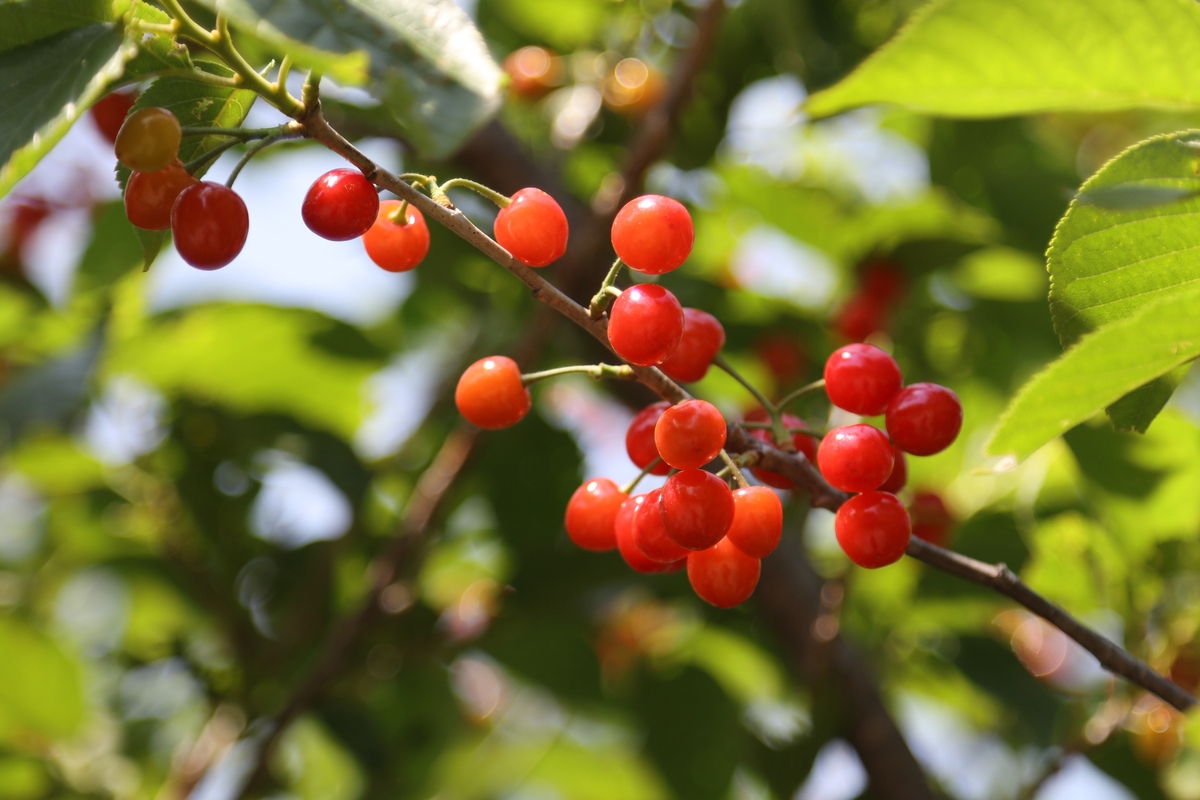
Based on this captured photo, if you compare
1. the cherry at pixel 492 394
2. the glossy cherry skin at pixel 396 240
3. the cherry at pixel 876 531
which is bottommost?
the cherry at pixel 876 531

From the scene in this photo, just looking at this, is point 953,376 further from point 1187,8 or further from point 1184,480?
point 1187,8

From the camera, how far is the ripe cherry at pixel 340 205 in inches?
30.0

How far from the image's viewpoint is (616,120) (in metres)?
2.30

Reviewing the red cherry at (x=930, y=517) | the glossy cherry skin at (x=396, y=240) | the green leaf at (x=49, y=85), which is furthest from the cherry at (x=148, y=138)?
the red cherry at (x=930, y=517)

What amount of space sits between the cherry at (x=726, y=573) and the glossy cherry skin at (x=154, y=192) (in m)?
0.57

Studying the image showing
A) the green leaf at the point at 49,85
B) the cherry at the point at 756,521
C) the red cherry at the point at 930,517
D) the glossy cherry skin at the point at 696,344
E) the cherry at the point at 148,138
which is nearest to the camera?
the green leaf at the point at 49,85

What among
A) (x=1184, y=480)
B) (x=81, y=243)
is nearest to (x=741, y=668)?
(x=1184, y=480)

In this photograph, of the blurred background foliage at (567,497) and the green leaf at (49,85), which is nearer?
the green leaf at (49,85)

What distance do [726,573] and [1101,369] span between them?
36 cm

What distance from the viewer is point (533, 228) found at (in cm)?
79

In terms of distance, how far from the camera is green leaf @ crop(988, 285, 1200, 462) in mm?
615

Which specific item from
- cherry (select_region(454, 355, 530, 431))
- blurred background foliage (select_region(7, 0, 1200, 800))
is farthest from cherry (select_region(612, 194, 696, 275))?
blurred background foliage (select_region(7, 0, 1200, 800))

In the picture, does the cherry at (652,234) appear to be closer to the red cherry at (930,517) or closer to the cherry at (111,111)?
the red cherry at (930,517)

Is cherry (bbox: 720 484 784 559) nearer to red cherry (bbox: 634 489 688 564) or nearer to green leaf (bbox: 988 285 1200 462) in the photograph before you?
red cherry (bbox: 634 489 688 564)
